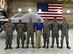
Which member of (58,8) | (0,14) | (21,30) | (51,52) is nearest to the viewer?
(51,52)

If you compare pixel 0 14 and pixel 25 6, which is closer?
pixel 0 14

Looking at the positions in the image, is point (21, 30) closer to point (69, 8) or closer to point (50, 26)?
point (50, 26)

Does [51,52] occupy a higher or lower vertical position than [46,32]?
lower

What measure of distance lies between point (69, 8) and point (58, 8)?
1.85 metres

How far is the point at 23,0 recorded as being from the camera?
3005 cm

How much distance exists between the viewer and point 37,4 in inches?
1181

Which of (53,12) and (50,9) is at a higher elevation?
(50,9)

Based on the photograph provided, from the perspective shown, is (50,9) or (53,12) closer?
(53,12)

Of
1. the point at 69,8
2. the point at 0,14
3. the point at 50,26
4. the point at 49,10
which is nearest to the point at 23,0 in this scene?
the point at 49,10

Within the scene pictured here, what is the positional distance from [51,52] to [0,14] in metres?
8.32

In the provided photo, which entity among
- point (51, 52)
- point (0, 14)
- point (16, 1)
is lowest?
point (51, 52)

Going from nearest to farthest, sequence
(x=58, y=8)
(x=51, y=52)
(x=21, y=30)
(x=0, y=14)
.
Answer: (x=51, y=52), (x=21, y=30), (x=0, y=14), (x=58, y=8)

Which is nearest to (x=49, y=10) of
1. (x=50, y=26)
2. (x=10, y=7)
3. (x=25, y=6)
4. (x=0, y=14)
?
(x=25, y=6)

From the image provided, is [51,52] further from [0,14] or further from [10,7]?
[10,7]
